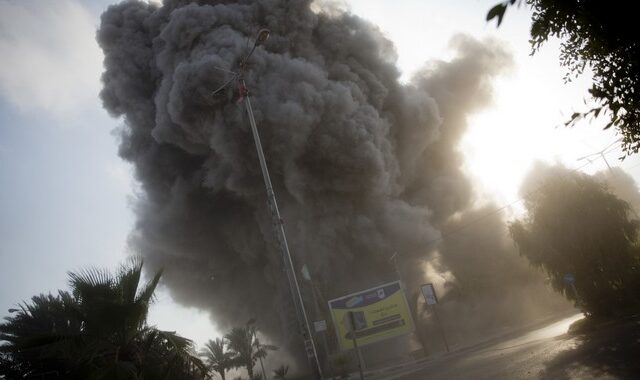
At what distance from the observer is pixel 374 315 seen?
912 inches

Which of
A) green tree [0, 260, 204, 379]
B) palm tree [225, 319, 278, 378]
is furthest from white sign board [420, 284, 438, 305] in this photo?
green tree [0, 260, 204, 379]

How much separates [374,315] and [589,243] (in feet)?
39.6

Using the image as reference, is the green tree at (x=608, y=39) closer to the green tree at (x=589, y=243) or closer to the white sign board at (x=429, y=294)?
the green tree at (x=589, y=243)

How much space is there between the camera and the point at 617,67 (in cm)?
392

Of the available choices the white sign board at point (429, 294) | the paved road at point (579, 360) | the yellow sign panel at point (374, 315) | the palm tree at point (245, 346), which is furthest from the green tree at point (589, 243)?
the palm tree at point (245, 346)

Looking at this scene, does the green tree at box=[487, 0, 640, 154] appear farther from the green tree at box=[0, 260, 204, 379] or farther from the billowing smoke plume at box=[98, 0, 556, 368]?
the billowing smoke plume at box=[98, 0, 556, 368]

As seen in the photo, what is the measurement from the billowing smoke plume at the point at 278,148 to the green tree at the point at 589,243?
42.1 ft

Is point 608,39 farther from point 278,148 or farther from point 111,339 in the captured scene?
point 278,148

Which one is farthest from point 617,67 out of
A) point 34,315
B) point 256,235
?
point 256,235

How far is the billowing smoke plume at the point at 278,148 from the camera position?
2809cm

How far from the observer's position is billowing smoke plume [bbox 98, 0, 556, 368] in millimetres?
28094

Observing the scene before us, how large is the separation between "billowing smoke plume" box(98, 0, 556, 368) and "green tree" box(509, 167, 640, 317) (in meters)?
12.8

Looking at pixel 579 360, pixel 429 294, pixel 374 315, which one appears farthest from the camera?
pixel 374 315

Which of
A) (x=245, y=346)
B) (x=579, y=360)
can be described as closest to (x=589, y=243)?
(x=579, y=360)
